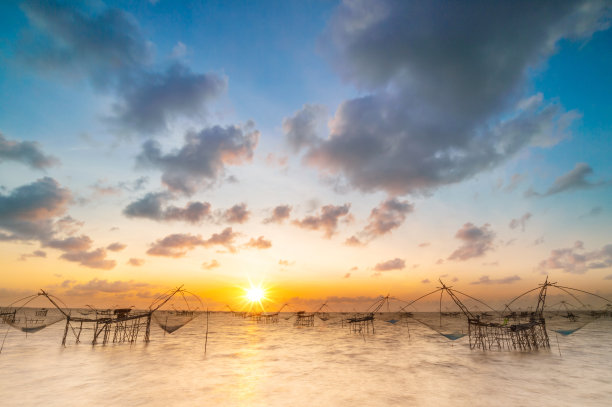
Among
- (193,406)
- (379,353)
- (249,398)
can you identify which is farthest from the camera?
(379,353)

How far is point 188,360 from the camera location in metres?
21.2

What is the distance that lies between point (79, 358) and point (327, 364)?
18.9m

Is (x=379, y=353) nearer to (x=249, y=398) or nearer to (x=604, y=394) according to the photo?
(x=604, y=394)

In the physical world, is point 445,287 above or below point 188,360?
above

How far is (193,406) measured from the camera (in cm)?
1178

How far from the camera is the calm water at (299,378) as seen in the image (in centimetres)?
1266

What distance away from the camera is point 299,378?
1642 centimetres

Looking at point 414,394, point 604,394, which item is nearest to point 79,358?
point 414,394

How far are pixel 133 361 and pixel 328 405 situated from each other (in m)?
16.3

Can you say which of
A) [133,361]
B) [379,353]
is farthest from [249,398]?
[379,353]

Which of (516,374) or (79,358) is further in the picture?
(79,358)

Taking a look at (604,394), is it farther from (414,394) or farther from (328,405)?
(328,405)

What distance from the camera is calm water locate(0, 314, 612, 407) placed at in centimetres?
1266

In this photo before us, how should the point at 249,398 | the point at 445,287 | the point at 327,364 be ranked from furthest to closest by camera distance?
the point at 445,287
the point at 327,364
the point at 249,398
